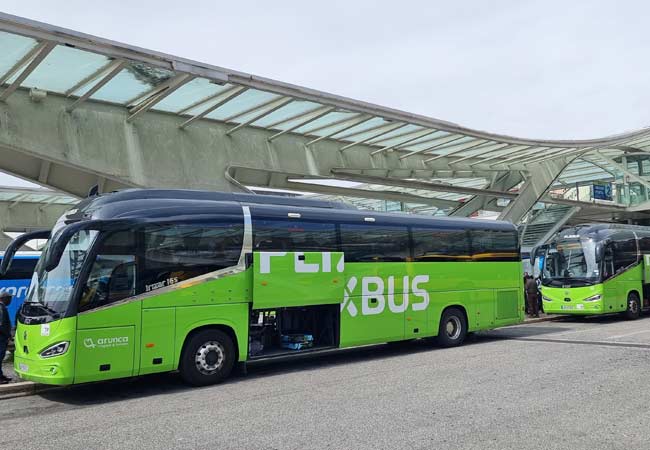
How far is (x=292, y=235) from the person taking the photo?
10.3 meters

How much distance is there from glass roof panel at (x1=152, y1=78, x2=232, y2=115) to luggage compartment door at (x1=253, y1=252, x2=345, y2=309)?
4.91m

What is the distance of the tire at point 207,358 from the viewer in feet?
29.0

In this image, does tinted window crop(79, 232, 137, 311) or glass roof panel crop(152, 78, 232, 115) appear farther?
glass roof panel crop(152, 78, 232, 115)

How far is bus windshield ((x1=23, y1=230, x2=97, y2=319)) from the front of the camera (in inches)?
311

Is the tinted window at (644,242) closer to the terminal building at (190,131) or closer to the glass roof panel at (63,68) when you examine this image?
the terminal building at (190,131)

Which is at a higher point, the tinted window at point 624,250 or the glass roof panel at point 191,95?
the glass roof panel at point 191,95

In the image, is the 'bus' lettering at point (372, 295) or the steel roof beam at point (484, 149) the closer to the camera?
the 'bus' lettering at point (372, 295)

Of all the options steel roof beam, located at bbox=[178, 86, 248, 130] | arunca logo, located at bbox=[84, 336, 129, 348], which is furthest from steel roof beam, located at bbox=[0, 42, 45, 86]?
arunca logo, located at bbox=[84, 336, 129, 348]

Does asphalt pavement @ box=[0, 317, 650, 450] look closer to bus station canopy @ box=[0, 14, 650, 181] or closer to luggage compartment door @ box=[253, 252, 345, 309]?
luggage compartment door @ box=[253, 252, 345, 309]

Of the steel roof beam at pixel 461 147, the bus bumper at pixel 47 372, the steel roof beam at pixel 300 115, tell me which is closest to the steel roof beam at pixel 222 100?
the steel roof beam at pixel 300 115

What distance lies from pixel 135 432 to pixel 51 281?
124 inches

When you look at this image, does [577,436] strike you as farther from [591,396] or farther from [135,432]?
[135,432]

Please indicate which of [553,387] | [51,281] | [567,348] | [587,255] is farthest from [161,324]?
[587,255]

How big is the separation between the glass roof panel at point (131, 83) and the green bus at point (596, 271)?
14.1 m
